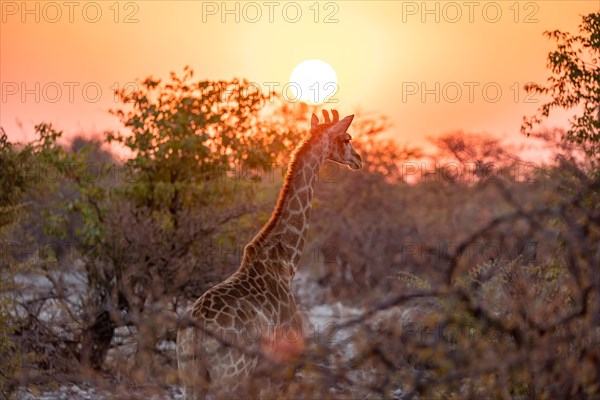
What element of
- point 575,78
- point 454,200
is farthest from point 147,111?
point 454,200

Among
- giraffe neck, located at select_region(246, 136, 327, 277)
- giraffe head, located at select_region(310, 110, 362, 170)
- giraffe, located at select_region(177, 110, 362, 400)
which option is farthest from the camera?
giraffe head, located at select_region(310, 110, 362, 170)

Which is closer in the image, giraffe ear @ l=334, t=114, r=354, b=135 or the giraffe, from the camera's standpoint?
the giraffe

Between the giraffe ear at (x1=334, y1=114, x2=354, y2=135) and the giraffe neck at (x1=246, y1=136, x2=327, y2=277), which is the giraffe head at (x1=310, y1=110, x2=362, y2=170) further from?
the giraffe neck at (x1=246, y1=136, x2=327, y2=277)

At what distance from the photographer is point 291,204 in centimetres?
902

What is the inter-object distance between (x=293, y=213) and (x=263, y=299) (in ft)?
3.94

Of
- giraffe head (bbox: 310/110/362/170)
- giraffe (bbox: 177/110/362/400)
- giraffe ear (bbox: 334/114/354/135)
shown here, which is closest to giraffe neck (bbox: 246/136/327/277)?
giraffe (bbox: 177/110/362/400)

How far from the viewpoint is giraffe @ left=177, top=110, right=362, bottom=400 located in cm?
726

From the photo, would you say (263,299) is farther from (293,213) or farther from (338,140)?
(338,140)

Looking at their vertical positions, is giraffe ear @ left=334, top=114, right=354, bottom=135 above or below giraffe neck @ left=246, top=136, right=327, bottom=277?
above

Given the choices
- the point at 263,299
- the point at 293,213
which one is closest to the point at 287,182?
the point at 293,213

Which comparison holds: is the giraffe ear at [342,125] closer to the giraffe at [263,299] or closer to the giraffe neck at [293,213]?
the giraffe at [263,299]

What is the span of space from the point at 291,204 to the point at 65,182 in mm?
6509

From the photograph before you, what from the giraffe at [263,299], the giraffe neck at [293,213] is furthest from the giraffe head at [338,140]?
the giraffe neck at [293,213]

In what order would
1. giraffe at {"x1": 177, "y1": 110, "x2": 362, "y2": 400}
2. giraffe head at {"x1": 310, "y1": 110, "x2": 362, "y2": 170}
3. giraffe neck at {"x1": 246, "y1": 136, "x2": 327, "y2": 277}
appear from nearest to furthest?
giraffe at {"x1": 177, "y1": 110, "x2": 362, "y2": 400} < giraffe neck at {"x1": 246, "y1": 136, "x2": 327, "y2": 277} < giraffe head at {"x1": 310, "y1": 110, "x2": 362, "y2": 170}
